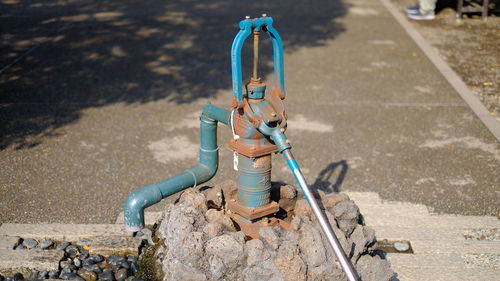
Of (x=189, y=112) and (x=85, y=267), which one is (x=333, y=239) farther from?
(x=189, y=112)

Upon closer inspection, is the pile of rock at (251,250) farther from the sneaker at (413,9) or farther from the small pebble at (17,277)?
the sneaker at (413,9)

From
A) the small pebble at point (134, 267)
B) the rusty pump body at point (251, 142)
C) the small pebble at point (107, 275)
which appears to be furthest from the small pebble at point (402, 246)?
the small pebble at point (107, 275)

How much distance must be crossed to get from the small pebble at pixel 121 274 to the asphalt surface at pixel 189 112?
1.19 meters

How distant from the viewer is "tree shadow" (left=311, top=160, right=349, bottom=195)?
6047mm

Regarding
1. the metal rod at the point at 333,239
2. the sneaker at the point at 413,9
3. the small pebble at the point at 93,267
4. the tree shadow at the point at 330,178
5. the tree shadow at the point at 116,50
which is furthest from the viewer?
the sneaker at the point at 413,9

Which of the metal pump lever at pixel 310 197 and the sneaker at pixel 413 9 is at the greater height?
the metal pump lever at pixel 310 197

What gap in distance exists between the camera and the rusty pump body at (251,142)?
11.3ft

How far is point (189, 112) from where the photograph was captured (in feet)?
25.9

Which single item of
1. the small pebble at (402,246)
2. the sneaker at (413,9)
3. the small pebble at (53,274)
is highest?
the sneaker at (413,9)

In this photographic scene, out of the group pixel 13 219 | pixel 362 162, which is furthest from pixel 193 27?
pixel 13 219

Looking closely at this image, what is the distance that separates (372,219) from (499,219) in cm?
123

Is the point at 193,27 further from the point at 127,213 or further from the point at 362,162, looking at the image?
the point at 127,213

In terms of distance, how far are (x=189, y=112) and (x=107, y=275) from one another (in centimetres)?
392

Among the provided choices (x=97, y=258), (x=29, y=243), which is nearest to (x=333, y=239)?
(x=97, y=258)
